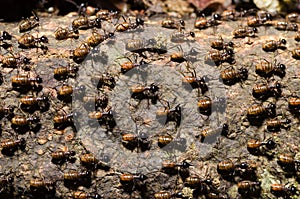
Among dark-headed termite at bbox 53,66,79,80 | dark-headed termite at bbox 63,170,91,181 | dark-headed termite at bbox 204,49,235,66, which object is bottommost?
dark-headed termite at bbox 63,170,91,181

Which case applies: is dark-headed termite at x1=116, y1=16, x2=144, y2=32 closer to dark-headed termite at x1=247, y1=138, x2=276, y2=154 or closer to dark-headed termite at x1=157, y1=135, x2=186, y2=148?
dark-headed termite at x1=157, y1=135, x2=186, y2=148

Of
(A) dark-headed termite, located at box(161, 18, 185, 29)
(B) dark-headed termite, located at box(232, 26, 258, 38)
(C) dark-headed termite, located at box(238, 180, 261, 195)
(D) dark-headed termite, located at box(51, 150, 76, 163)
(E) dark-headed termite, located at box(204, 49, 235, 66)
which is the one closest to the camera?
(D) dark-headed termite, located at box(51, 150, 76, 163)

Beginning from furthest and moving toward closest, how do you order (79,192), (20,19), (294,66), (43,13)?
(43,13)
(20,19)
(294,66)
(79,192)

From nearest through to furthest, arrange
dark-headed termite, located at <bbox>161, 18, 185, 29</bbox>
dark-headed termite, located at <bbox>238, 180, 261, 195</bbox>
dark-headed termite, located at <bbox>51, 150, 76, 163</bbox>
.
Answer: dark-headed termite, located at <bbox>51, 150, 76, 163</bbox> → dark-headed termite, located at <bbox>238, 180, 261, 195</bbox> → dark-headed termite, located at <bbox>161, 18, 185, 29</bbox>

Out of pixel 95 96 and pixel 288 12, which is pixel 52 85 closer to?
pixel 95 96

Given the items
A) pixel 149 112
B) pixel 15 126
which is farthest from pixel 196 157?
pixel 15 126

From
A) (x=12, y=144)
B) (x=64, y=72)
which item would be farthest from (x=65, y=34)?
(x=12, y=144)

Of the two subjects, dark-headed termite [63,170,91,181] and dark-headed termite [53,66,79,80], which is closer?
dark-headed termite [63,170,91,181]

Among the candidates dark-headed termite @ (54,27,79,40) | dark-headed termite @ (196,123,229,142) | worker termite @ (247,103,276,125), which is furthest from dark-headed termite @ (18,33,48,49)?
worker termite @ (247,103,276,125)
